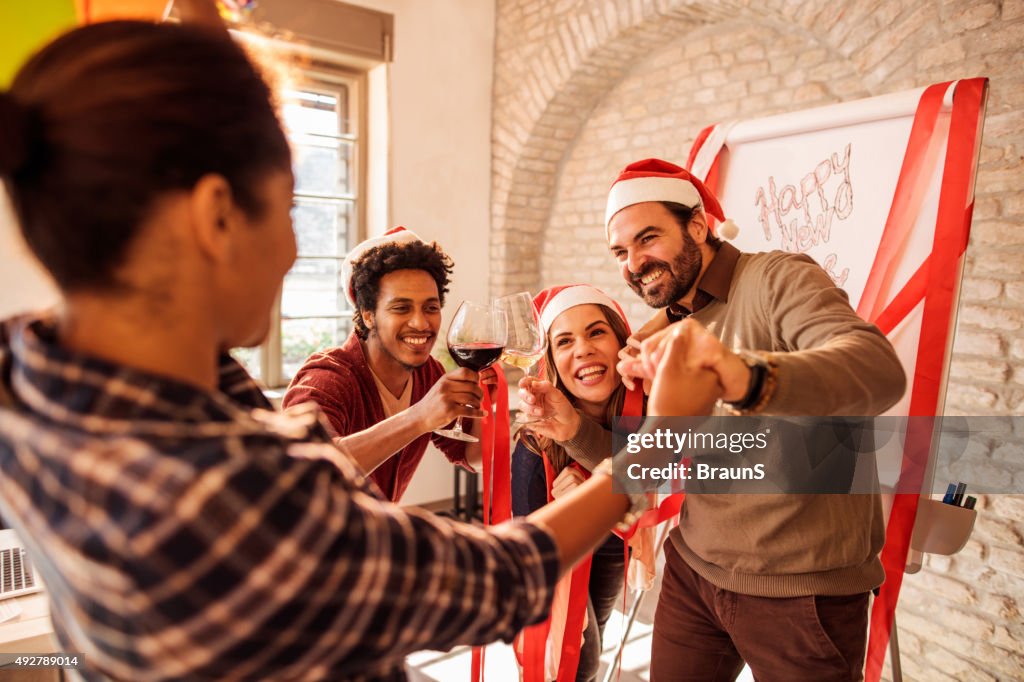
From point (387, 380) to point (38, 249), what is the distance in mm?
1394

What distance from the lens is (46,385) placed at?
1.77 ft

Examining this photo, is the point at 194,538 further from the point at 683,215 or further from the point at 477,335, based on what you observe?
the point at 683,215

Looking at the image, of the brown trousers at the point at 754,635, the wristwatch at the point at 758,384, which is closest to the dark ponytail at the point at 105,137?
the wristwatch at the point at 758,384

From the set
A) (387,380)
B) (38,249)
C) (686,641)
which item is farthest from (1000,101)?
(38,249)

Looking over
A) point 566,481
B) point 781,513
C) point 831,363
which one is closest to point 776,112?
point 566,481

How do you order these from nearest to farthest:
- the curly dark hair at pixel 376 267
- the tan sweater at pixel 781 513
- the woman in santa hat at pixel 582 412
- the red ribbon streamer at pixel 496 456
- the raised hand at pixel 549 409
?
the tan sweater at pixel 781 513 < the red ribbon streamer at pixel 496 456 < the raised hand at pixel 549 409 < the woman in santa hat at pixel 582 412 < the curly dark hair at pixel 376 267

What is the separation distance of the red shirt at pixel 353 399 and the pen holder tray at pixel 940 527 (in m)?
1.26

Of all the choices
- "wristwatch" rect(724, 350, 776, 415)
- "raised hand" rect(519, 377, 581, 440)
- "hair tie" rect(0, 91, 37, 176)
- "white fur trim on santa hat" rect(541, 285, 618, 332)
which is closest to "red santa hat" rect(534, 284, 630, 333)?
"white fur trim on santa hat" rect(541, 285, 618, 332)

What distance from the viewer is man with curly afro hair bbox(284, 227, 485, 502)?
1735 mm

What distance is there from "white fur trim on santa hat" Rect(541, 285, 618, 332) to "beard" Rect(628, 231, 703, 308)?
1.34ft

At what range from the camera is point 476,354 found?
4.35 feet

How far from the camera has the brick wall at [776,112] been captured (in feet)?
7.79

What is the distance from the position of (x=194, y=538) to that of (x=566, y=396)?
4.91 feet

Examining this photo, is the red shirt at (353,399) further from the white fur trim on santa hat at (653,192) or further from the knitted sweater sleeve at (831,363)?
the knitted sweater sleeve at (831,363)
